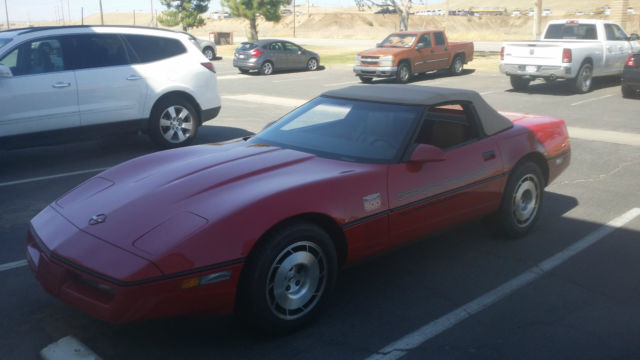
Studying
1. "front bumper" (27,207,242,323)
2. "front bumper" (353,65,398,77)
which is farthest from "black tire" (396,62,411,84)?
"front bumper" (27,207,242,323)

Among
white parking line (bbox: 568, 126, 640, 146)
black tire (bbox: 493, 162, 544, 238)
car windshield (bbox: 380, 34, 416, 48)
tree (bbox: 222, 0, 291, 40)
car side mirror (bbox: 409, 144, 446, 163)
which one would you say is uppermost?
tree (bbox: 222, 0, 291, 40)

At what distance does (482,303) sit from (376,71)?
53.5ft

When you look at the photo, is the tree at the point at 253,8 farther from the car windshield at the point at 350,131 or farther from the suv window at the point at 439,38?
the car windshield at the point at 350,131

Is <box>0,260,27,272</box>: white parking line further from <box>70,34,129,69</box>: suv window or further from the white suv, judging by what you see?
<box>70,34,129,69</box>: suv window

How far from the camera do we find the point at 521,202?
537 cm

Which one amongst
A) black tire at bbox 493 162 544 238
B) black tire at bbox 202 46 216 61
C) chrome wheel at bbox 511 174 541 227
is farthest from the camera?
black tire at bbox 202 46 216 61

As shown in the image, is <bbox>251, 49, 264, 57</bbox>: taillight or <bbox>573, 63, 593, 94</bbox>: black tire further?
<bbox>251, 49, 264, 57</bbox>: taillight

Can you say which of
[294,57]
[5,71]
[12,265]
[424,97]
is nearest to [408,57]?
[294,57]

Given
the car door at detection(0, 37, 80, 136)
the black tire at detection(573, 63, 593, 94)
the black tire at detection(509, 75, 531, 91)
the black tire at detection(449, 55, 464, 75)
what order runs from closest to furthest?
the car door at detection(0, 37, 80, 136) < the black tire at detection(573, 63, 593, 94) < the black tire at detection(509, 75, 531, 91) < the black tire at detection(449, 55, 464, 75)

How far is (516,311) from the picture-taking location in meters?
4.02

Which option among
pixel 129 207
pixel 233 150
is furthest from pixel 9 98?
pixel 129 207

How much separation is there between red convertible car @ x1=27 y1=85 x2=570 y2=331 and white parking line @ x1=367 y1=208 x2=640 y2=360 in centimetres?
50

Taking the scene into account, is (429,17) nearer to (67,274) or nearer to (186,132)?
(186,132)

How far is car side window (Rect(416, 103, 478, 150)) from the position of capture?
465cm
